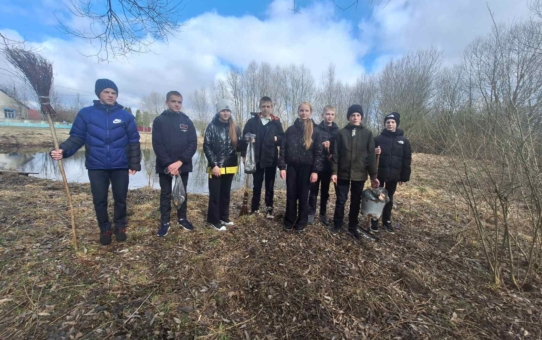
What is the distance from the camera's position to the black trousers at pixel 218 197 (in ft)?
12.6

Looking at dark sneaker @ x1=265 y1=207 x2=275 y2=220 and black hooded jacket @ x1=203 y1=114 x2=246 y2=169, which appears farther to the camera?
dark sneaker @ x1=265 y1=207 x2=275 y2=220

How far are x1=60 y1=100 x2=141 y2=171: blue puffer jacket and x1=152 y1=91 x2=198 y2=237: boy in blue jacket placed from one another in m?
0.44

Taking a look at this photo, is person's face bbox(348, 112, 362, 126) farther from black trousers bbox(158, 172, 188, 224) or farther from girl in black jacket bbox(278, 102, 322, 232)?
black trousers bbox(158, 172, 188, 224)

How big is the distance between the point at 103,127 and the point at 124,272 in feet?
6.02

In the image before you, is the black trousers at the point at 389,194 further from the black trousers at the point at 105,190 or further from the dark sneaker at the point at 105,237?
the dark sneaker at the point at 105,237

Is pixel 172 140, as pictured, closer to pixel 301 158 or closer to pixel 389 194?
pixel 301 158

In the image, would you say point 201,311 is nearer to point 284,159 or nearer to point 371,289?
point 371,289

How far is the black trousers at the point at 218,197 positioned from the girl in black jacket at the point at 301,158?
0.95m

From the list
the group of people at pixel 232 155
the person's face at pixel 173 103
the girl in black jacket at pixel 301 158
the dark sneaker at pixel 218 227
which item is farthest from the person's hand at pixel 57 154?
the girl in black jacket at pixel 301 158

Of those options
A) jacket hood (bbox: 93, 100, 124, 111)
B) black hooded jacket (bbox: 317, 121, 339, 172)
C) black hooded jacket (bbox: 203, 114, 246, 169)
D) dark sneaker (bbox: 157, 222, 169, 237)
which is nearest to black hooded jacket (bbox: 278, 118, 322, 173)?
black hooded jacket (bbox: 317, 121, 339, 172)

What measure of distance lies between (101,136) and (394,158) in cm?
456

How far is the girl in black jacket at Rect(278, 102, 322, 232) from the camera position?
3.79 m

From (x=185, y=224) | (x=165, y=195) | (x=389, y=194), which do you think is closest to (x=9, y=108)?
(x=165, y=195)

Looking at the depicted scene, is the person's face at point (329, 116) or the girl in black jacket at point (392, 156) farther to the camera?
the person's face at point (329, 116)
